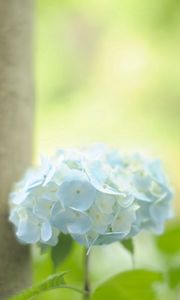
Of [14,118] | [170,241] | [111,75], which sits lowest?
[170,241]

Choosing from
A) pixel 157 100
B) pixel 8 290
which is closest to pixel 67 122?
pixel 157 100

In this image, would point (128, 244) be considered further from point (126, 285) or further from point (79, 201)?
point (79, 201)

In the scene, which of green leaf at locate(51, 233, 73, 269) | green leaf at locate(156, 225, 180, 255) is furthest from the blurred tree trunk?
green leaf at locate(156, 225, 180, 255)

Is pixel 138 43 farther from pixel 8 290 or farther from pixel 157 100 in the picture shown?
pixel 8 290

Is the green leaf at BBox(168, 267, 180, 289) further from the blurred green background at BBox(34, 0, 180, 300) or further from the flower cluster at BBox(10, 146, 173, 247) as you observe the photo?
the blurred green background at BBox(34, 0, 180, 300)

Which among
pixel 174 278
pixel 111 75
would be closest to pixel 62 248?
pixel 174 278
